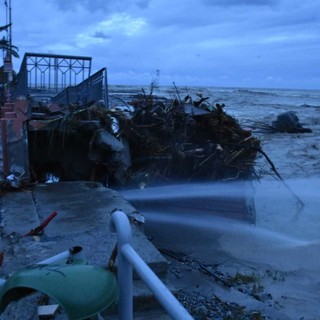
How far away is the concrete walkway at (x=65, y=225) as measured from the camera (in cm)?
365

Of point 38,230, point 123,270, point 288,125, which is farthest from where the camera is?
point 288,125

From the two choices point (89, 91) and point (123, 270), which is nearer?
point (123, 270)

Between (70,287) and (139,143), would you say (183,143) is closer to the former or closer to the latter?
(139,143)

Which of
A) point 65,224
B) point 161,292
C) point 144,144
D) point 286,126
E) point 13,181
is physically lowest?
point 286,126

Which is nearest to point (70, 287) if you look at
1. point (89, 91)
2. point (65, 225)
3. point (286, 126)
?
point (65, 225)

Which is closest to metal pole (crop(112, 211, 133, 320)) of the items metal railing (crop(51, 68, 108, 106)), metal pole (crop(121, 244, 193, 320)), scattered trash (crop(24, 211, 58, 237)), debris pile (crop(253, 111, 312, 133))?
metal pole (crop(121, 244, 193, 320))

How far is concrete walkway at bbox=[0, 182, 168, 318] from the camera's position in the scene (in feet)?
12.0

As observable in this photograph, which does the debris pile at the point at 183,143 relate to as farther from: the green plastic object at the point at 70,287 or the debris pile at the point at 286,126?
the debris pile at the point at 286,126

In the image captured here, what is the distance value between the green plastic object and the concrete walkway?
164 centimetres

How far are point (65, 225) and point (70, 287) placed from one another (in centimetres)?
302

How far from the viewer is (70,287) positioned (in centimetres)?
156

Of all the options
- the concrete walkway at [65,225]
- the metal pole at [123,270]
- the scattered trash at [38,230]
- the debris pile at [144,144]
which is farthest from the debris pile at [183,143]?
the metal pole at [123,270]

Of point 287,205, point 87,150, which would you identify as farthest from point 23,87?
point 287,205

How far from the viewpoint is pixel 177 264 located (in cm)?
557
